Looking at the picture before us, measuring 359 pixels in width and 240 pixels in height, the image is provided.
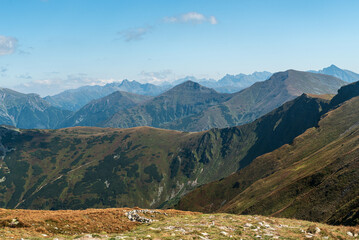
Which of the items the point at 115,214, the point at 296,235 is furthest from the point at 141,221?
the point at 296,235

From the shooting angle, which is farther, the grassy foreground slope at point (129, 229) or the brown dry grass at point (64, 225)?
the brown dry grass at point (64, 225)

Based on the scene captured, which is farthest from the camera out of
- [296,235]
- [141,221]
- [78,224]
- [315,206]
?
[315,206]

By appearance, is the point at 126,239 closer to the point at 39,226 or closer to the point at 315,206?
the point at 39,226

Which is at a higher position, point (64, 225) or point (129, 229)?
point (64, 225)

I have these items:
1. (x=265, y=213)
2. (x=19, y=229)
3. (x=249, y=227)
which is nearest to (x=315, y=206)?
(x=265, y=213)

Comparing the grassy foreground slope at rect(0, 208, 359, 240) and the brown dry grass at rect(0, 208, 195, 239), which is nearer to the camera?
the grassy foreground slope at rect(0, 208, 359, 240)

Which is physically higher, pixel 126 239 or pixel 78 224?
pixel 126 239

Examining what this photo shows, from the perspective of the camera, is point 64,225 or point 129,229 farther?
point 129,229

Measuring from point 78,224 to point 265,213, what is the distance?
99.3m

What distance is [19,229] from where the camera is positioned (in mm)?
25641

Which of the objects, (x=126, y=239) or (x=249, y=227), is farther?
(x=249, y=227)

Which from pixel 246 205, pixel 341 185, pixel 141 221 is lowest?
pixel 246 205

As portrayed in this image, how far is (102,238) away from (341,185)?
9153 centimetres

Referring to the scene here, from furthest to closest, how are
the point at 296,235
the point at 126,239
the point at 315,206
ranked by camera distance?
1. the point at 315,206
2. the point at 296,235
3. the point at 126,239
